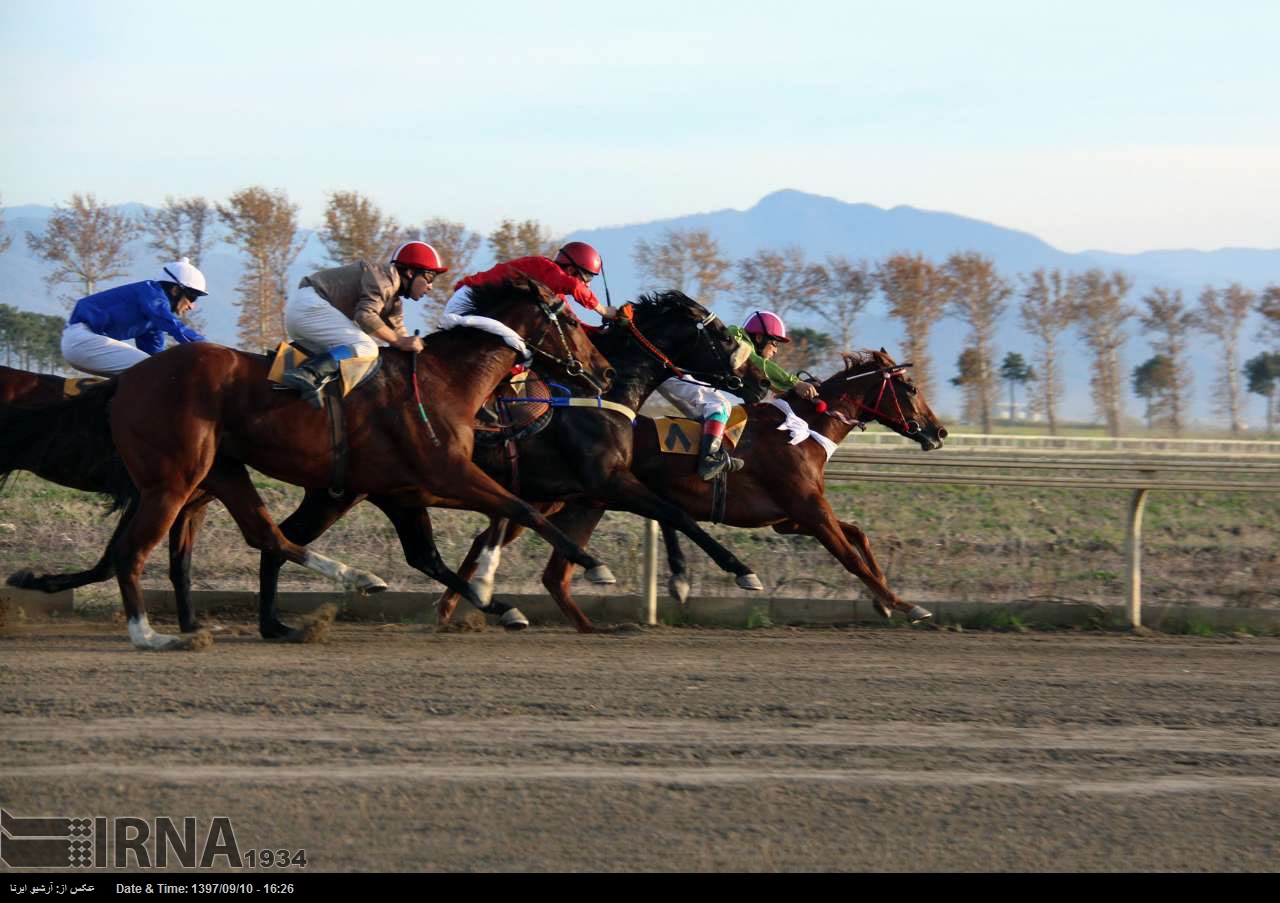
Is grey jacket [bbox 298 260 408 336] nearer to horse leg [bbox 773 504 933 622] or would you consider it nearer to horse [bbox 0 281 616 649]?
horse [bbox 0 281 616 649]

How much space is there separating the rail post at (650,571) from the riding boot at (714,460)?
530 mm

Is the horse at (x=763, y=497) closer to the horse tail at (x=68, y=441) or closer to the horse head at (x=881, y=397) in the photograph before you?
the horse head at (x=881, y=397)

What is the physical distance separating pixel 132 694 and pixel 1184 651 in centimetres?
599

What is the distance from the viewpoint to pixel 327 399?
757 centimetres

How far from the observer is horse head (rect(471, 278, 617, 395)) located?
8.47 meters

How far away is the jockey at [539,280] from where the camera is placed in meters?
8.16

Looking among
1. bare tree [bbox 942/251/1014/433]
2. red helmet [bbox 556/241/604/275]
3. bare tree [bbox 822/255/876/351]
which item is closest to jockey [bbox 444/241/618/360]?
red helmet [bbox 556/241/604/275]

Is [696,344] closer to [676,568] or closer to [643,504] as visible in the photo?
[643,504]

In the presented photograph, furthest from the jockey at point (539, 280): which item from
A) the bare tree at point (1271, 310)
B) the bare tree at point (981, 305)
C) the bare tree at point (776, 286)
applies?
the bare tree at point (1271, 310)

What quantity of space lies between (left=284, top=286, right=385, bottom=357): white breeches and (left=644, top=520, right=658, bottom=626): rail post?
2.42m

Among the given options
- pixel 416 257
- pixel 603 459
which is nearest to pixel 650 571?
pixel 603 459

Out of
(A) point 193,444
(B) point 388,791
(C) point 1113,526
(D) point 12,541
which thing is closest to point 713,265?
(C) point 1113,526
